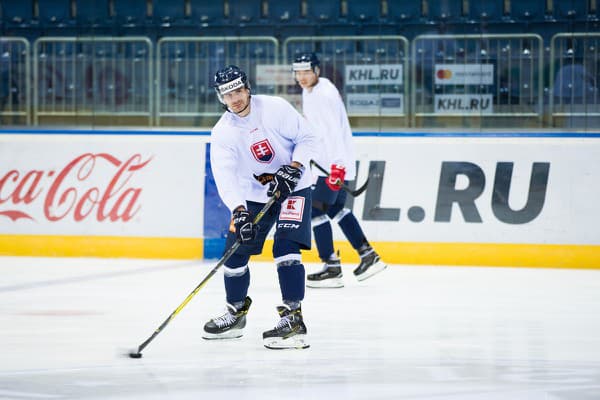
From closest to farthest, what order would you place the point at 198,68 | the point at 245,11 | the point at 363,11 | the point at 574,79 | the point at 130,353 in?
the point at 130,353, the point at 574,79, the point at 198,68, the point at 363,11, the point at 245,11

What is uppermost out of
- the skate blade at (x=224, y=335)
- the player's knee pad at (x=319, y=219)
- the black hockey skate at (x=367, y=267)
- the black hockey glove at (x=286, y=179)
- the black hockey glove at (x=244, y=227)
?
the black hockey glove at (x=286, y=179)

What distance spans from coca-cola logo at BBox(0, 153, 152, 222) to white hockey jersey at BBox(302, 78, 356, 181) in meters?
2.10

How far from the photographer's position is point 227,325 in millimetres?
5602

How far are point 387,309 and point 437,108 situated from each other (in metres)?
3.06

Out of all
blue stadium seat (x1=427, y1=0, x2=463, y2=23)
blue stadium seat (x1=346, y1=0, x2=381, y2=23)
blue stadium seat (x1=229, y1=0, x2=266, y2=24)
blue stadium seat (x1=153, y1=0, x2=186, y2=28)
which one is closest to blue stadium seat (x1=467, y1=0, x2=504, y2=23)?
blue stadium seat (x1=427, y1=0, x2=463, y2=23)

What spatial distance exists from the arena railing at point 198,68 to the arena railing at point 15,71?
1.13 m

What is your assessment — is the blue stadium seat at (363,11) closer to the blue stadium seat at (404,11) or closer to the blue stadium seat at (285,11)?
the blue stadium seat at (404,11)

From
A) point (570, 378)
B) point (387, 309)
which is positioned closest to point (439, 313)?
point (387, 309)

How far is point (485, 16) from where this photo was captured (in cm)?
925

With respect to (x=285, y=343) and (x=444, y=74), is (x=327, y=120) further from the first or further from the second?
(x=285, y=343)

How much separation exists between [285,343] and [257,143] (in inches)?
37.7

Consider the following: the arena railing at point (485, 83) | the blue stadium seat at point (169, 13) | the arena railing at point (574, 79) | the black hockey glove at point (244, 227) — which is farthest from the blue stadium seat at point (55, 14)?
the black hockey glove at point (244, 227)

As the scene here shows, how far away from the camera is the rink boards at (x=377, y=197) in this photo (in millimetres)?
8703

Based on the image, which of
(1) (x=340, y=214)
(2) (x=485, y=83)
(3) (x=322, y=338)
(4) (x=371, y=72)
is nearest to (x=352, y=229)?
(1) (x=340, y=214)
